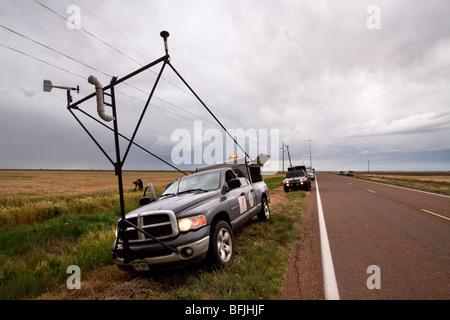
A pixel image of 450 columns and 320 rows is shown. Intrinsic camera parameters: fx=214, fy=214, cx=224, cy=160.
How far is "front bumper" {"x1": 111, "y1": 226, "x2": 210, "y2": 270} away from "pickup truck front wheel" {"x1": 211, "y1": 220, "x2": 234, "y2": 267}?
0.59 feet

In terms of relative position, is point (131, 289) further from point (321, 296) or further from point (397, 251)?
point (397, 251)

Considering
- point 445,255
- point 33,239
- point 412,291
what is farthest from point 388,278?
point 33,239

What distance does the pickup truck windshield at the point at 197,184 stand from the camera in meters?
4.86

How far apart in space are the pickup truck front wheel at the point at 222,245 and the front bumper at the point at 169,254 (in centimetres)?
18

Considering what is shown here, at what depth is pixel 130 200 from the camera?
14.1m

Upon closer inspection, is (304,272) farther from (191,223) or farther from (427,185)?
(427,185)

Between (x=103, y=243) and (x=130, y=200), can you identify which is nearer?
(x=103, y=243)

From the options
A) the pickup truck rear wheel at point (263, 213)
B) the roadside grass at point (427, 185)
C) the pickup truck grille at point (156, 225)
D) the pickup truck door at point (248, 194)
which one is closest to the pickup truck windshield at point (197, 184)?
the pickup truck door at point (248, 194)

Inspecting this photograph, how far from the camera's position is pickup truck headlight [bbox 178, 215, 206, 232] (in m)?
3.38

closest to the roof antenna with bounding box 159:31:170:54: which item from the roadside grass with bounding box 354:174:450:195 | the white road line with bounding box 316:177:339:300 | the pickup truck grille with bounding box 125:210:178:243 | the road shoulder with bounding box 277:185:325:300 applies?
the pickup truck grille with bounding box 125:210:178:243

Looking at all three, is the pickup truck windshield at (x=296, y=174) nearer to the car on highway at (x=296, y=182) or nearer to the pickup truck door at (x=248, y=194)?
the car on highway at (x=296, y=182)

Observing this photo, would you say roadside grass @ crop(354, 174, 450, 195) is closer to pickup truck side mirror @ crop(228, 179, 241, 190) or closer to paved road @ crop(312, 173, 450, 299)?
paved road @ crop(312, 173, 450, 299)

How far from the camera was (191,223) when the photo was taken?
343 centimetres

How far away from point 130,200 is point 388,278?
14.0 meters
